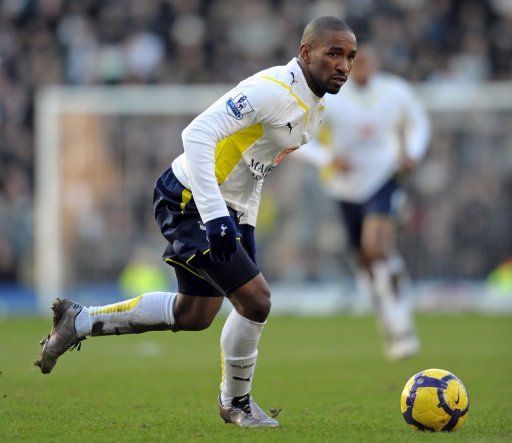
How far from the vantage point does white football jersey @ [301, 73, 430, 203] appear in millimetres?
11555

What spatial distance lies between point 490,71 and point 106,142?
717 centimetres

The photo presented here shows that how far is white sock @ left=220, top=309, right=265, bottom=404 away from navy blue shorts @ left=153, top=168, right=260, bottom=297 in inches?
7.9

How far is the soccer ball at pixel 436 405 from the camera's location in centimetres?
595

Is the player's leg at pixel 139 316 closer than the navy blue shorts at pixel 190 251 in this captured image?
No

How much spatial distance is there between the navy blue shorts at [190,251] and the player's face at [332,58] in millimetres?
878

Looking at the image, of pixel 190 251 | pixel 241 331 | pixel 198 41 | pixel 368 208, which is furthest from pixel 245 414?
pixel 198 41

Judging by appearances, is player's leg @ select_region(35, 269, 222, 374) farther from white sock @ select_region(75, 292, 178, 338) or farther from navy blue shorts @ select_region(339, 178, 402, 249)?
navy blue shorts @ select_region(339, 178, 402, 249)

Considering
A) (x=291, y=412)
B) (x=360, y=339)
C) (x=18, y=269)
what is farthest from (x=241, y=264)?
(x=18, y=269)

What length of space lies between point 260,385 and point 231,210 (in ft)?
8.58

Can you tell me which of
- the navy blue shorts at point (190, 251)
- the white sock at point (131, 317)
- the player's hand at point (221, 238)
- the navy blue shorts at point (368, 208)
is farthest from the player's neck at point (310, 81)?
the navy blue shorts at point (368, 208)

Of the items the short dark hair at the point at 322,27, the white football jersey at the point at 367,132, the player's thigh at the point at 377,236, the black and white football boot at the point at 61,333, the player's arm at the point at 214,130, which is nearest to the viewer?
the player's arm at the point at 214,130

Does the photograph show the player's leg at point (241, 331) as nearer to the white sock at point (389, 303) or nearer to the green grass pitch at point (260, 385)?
the green grass pitch at point (260, 385)

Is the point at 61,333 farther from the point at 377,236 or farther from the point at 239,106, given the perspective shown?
the point at 377,236

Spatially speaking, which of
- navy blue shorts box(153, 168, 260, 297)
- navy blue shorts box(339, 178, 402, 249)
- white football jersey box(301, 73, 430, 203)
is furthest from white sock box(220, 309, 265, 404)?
white football jersey box(301, 73, 430, 203)
